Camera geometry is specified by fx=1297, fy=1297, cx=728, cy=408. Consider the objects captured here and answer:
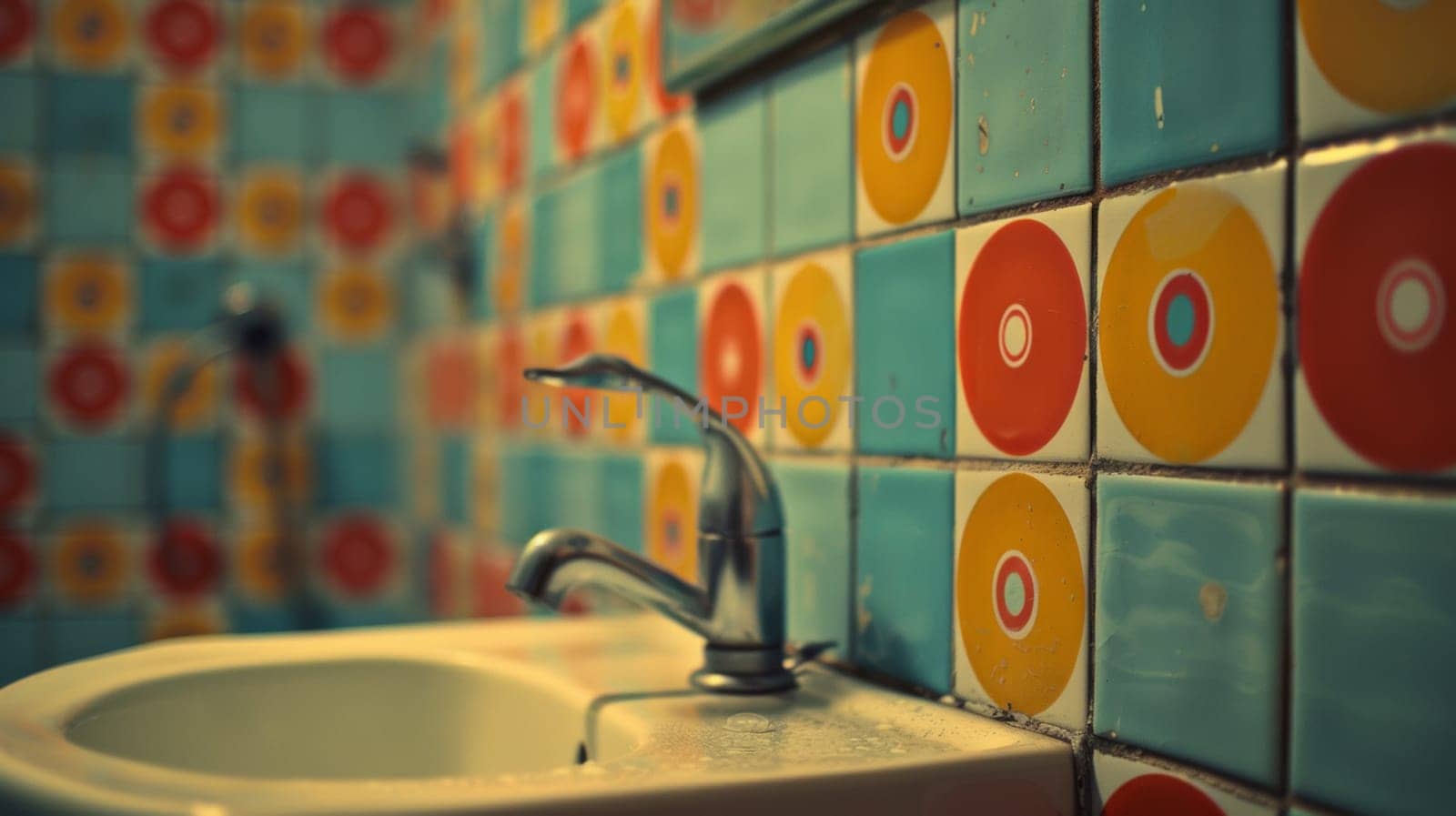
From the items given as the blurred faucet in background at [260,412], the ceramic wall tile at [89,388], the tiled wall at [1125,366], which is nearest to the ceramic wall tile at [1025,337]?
the tiled wall at [1125,366]

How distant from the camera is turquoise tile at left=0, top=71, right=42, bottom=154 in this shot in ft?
5.01

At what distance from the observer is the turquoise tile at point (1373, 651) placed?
1.16 ft

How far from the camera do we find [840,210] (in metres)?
0.65

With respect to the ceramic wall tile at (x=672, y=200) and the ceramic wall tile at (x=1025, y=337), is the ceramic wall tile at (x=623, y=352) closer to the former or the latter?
the ceramic wall tile at (x=672, y=200)

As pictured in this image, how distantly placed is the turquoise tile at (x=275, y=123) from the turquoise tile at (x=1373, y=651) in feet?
4.77

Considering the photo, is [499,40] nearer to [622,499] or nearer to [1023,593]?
[622,499]

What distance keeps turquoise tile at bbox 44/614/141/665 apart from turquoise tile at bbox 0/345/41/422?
245 mm

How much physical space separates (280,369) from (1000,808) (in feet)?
4.38

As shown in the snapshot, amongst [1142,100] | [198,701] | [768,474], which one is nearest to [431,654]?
[198,701]

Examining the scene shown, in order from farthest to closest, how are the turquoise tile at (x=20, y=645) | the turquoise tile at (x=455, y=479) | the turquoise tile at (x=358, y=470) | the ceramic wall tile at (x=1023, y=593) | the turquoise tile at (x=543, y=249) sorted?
the turquoise tile at (x=358, y=470)
the turquoise tile at (x=20, y=645)
the turquoise tile at (x=455, y=479)
the turquoise tile at (x=543, y=249)
the ceramic wall tile at (x=1023, y=593)

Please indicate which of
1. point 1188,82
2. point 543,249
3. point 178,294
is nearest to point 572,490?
point 543,249

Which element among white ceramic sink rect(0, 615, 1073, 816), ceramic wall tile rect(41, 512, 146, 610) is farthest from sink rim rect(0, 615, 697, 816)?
ceramic wall tile rect(41, 512, 146, 610)

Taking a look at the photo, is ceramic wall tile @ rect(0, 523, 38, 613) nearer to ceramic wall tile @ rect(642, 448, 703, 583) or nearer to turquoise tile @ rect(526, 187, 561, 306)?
turquoise tile @ rect(526, 187, 561, 306)

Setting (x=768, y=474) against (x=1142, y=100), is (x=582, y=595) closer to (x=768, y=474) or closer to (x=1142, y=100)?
(x=768, y=474)
